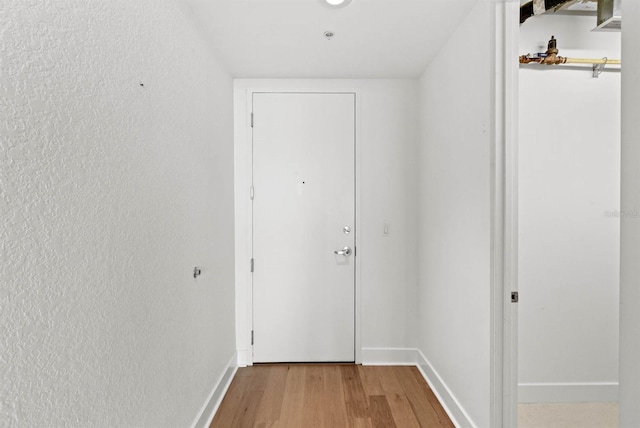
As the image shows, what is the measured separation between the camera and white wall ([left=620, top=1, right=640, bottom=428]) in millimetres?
787

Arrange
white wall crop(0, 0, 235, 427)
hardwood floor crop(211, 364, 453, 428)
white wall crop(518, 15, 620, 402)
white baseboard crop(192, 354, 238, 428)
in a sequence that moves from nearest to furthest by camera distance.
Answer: white wall crop(0, 0, 235, 427), white baseboard crop(192, 354, 238, 428), hardwood floor crop(211, 364, 453, 428), white wall crop(518, 15, 620, 402)

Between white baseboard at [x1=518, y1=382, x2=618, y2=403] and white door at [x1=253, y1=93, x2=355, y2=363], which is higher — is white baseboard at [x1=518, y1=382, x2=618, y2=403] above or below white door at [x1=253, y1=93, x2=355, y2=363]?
below

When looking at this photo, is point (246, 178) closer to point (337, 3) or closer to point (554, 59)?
point (337, 3)

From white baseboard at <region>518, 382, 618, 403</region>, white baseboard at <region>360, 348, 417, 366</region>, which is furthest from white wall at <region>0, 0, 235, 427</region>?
white baseboard at <region>518, 382, 618, 403</region>

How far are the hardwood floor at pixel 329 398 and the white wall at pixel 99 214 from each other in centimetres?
44

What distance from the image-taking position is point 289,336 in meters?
2.69

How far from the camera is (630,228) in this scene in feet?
2.66

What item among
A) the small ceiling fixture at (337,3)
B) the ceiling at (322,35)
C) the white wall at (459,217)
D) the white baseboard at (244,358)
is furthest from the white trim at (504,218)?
the white baseboard at (244,358)

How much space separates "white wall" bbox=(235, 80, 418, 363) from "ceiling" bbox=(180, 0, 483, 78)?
0.15m

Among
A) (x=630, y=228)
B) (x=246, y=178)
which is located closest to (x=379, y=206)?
(x=246, y=178)

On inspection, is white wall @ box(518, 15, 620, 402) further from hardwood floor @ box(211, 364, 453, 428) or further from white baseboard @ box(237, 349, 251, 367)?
white baseboard @ box(237, 349, 251, 367)

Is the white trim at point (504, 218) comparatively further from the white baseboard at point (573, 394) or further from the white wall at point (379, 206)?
the white wall at point (379, 206)

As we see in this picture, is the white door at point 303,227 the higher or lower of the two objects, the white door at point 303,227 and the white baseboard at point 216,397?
the higher

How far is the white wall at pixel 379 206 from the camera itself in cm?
267
